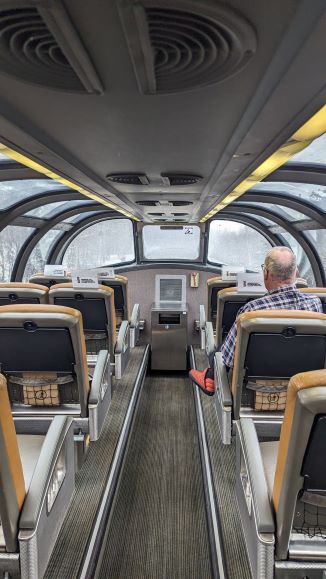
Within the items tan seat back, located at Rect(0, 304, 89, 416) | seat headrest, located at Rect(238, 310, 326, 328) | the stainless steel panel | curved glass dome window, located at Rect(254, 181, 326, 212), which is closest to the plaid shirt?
seat headrest, located at Rect(238, 310, 326, 328)

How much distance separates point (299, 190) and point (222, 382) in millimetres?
4346

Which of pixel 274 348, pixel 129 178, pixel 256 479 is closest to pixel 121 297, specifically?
pixel 129 178

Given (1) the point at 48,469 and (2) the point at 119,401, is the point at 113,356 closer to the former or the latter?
(2) the point at 119,401

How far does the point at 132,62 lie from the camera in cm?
158

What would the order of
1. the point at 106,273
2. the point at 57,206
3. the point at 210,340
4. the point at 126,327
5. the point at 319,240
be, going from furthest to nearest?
the point at 57,206
the point at 319,240
the point at 106,273
the point at 126,327
the point at 210,340

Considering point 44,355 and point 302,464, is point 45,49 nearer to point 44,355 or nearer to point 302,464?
point 302,464

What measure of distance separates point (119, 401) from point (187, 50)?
4.22 m

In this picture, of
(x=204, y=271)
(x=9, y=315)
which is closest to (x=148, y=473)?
(x=9, y=315)

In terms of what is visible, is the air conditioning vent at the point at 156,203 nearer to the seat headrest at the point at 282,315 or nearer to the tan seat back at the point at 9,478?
the seat headrest at the point at 282,315

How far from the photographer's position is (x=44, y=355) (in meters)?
2.79

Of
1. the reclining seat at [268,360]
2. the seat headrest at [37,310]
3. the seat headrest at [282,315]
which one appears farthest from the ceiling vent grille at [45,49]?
the reclining seat at [268,360]

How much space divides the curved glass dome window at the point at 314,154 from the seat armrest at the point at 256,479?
8.78 feet

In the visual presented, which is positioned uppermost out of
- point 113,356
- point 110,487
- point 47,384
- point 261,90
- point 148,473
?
point 261,90

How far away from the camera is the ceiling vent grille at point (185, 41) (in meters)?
1.22
